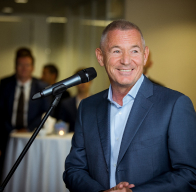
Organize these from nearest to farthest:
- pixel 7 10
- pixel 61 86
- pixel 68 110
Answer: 1. pixel 61 86
2. pixel 68 110
3. pixel 7 10

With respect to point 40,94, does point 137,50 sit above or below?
above

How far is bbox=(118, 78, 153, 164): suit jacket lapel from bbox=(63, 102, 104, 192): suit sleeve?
24 cm

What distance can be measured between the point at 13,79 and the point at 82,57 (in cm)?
316

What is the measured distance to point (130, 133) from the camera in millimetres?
1393

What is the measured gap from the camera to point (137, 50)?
1503 millimetres

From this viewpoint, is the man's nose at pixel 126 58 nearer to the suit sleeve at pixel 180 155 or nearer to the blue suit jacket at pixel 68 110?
the suit sleeve at pixel 180 155

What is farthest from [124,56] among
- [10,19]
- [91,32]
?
[10,19]

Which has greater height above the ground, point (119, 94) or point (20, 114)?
point (119, 94)

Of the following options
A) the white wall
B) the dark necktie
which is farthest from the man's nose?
the white wall

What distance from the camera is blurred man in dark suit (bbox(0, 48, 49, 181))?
3887 millimetres

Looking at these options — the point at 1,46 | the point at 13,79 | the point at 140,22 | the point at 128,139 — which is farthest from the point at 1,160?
the point at 1,46

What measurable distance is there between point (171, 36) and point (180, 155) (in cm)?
410

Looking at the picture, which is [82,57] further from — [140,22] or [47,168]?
[47,168]

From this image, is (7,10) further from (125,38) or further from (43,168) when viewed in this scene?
(125,38)
